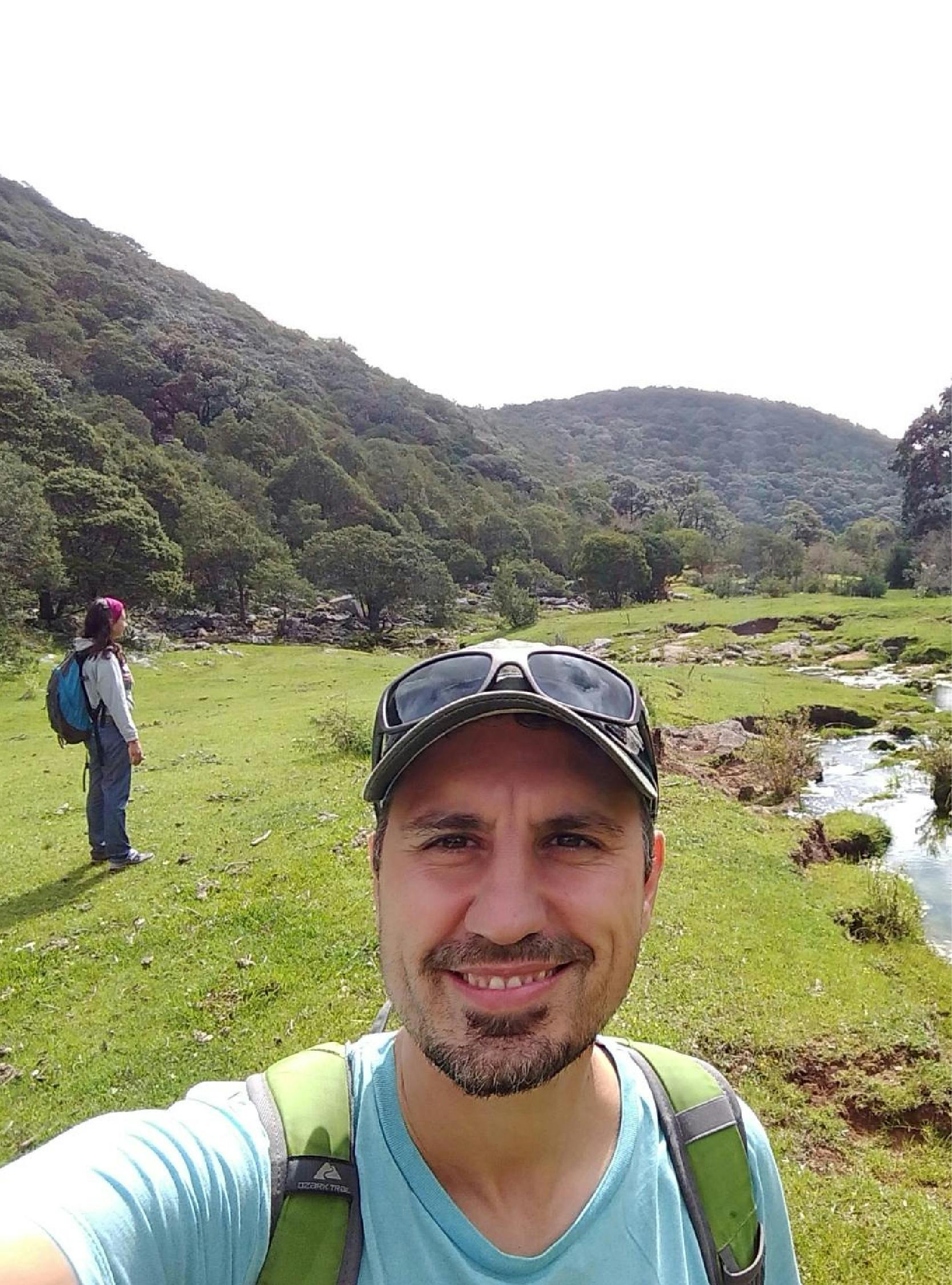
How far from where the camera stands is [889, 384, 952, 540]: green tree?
69000mm

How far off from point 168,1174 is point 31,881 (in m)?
9.53

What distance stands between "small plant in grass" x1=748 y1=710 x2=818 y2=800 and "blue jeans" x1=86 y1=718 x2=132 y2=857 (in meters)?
12.1

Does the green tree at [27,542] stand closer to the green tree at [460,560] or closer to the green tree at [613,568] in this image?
the green tree at [613,568]

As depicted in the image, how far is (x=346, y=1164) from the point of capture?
62.8 inches

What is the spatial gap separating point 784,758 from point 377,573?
40.0 m

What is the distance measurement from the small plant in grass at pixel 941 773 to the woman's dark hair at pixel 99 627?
15.3m

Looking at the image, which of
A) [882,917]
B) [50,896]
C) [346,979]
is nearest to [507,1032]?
[346,979]

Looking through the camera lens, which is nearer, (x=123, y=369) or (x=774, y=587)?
(x=774, y=587)

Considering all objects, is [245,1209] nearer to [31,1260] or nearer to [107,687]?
[31,1260]

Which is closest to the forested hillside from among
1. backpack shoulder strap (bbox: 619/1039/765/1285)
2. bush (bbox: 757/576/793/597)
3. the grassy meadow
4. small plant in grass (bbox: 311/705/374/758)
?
bush (bbox: 757/576/793/597)

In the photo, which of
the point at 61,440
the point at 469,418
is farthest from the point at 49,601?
the point at 469,418

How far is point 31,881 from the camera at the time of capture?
31.0 feet

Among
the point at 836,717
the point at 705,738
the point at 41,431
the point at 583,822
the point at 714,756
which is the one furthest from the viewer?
the point at 41,431

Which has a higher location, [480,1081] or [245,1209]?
[480,1081]
